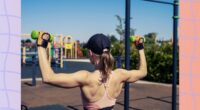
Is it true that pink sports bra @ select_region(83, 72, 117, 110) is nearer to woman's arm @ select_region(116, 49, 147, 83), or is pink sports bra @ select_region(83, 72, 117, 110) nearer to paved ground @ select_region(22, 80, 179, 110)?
woman's arm @ select_region(116, 49, 147, 83)

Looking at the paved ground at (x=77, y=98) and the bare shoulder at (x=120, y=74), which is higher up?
the bare shoulder at (x=120, y=74)

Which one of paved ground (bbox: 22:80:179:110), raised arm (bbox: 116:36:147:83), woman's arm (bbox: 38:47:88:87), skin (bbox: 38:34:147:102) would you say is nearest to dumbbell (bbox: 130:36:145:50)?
raised arm (bbox: 116:36:147:83)

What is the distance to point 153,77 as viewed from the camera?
12.0m

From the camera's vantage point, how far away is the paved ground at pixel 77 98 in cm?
705

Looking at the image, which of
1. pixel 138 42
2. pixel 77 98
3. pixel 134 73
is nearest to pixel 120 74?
pixel 134 73

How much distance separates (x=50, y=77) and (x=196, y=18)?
4.14 feet

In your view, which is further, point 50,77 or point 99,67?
point 99,67

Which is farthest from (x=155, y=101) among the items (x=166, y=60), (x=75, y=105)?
(x=166, y=60)

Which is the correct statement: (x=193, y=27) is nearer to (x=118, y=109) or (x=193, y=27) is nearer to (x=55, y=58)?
(x=118, y=109)

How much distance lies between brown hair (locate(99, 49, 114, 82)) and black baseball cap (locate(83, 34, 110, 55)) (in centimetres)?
3
